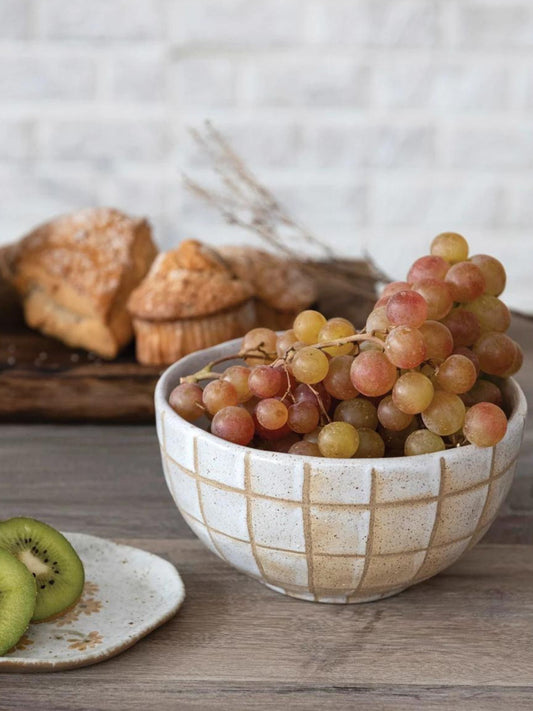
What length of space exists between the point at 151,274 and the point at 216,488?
548mm

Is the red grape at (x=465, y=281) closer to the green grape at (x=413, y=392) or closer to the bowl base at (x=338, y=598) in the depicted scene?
the green grape at (x=413, y=392)

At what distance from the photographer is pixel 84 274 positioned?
1.24 m

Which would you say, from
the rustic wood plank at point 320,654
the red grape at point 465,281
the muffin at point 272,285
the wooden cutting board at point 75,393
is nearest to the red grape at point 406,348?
the red grape at point 465,281

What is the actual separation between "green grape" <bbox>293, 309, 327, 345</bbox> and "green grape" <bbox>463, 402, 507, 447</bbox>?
0.13 meters

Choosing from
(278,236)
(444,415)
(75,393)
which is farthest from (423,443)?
(278,236)

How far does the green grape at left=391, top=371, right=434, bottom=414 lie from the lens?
612 mm

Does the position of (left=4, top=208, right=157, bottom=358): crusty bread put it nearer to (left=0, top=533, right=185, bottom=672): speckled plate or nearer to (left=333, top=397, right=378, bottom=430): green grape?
(left=0, top=533, right=185, bottom=672): speckled plate

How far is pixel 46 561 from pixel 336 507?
225mm

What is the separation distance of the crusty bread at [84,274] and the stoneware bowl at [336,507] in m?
0.52

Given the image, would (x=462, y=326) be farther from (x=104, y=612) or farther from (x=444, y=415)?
(x=104, y=612)

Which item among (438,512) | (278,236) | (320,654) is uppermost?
(278,236)

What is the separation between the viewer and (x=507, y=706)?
0.59 meters

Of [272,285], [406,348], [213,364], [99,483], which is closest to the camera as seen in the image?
[406,348]

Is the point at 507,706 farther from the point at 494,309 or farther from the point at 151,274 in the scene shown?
the point at 151,274
